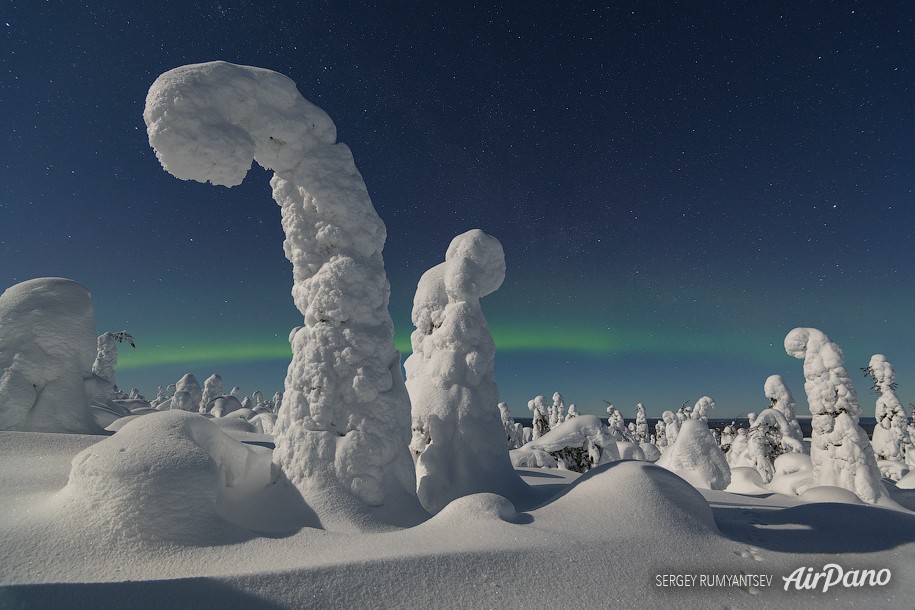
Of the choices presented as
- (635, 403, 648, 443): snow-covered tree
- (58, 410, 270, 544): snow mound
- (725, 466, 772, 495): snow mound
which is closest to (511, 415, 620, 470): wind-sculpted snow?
(725, 466, 772, 495): snow mound

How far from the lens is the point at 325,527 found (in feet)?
20.9

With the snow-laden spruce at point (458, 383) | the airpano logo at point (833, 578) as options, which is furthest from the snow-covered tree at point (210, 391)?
the airpano logo at point (833, 578)

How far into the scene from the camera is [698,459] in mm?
19734

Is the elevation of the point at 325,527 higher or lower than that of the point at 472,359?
lower

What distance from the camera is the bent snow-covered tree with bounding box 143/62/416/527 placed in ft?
22.3

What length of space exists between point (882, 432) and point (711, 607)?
29.1 meters

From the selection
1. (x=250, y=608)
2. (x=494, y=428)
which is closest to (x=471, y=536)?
(x=250, y=608)

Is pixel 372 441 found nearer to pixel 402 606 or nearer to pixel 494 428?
pixel 402 606

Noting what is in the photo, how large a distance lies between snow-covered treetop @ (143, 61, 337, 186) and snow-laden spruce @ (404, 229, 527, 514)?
16.6 feet

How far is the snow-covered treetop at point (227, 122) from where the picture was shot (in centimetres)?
664

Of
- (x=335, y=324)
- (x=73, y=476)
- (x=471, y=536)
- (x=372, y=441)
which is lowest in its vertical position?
(x=471, y=536)

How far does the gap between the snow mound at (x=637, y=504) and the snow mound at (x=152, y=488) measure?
424 centimetres

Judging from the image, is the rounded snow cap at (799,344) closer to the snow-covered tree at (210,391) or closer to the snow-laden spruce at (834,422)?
the snow-laden spruce at (834,422)

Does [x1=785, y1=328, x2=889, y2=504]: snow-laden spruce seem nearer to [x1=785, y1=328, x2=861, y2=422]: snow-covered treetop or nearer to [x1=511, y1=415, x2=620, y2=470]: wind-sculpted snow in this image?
[x1=785, y1=328, x2=861, y2=422]: snow-covered treetop
